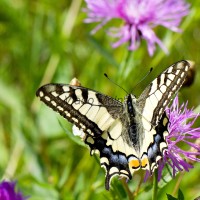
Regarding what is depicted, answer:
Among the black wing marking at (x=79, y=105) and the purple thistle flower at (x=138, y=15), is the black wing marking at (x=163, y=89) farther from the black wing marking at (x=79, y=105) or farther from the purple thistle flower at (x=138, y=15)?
the purple thistle flower at (x=138, y=15)

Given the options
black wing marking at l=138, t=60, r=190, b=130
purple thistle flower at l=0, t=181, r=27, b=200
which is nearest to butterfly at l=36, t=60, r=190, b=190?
black wing marking at l=138, t=60, r=190, b=130

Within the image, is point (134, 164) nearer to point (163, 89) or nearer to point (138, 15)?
point (163, 89)

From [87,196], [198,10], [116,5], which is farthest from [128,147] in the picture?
[198,10]

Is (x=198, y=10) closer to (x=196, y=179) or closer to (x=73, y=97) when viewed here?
(x=196, y=179)

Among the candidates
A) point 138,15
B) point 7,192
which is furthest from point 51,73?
point 7,192

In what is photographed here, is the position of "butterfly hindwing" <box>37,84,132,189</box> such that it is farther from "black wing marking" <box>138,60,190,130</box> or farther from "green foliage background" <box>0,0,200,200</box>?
"green foliage background" <box>0,0,200,200</box>
